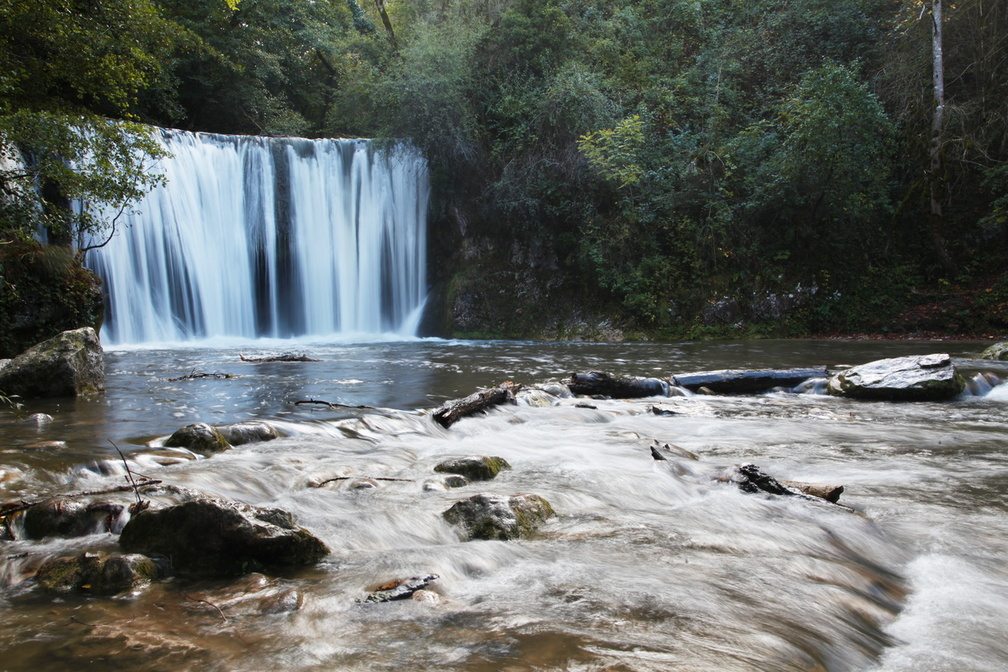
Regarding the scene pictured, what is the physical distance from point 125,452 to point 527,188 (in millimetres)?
16190

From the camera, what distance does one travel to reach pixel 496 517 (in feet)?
13.3

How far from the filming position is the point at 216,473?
5105mm

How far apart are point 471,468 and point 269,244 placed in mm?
17034

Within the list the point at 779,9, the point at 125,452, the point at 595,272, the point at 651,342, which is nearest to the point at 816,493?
the point at 125,452

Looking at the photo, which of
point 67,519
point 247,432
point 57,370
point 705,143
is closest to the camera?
point 67,519

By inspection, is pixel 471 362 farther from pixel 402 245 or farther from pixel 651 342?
pixel 402 245

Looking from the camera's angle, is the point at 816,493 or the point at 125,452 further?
the point at 125,452

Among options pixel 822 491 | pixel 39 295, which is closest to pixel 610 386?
pixel 822 491

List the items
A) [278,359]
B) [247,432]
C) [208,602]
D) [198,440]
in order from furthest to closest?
[278,359] < [247,432] < [198,440] < [208,602]

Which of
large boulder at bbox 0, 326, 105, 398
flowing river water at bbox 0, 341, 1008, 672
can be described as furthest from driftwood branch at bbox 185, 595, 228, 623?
large boulder at bbox 0, 326, 105, 398

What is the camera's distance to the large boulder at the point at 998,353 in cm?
1216

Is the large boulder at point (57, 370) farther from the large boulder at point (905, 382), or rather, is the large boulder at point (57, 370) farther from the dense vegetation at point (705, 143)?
the large boulder at point (905, 382)

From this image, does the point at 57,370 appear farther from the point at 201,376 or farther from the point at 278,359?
the point at 278,359

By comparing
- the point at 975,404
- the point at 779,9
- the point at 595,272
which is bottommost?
the point at 975,404
